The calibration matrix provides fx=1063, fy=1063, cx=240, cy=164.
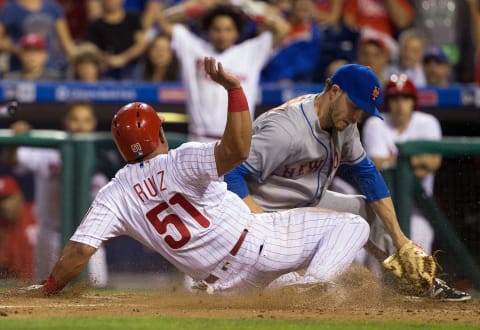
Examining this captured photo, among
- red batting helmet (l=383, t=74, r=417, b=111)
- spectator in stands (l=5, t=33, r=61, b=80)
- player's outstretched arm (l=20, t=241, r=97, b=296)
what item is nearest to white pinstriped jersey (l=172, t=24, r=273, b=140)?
red batting helmet (l=383, t=74, r=417, b=111)

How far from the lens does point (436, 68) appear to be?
9312 millimetres

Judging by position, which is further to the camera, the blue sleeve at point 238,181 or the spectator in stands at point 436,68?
the spectator in stands at point 436,68

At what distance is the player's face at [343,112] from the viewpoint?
18.8ft

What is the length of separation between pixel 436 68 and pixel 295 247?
4177 mm

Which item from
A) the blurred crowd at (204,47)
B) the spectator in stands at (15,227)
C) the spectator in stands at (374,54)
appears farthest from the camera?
the spectator in stands at (374,54)

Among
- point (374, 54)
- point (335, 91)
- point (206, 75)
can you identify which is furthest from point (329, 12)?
point (335, 91)

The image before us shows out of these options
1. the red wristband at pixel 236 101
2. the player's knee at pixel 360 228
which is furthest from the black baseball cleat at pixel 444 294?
the red wristband at pixel 236 101

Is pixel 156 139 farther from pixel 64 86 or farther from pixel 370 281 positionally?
pixel 64 86

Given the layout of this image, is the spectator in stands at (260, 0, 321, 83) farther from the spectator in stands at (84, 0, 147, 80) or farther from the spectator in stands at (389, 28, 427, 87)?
the spectator in stands at (84, 0, 147, 80)

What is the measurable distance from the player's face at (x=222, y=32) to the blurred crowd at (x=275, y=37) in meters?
0.25

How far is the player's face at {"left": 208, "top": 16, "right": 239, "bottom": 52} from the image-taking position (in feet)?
27.7

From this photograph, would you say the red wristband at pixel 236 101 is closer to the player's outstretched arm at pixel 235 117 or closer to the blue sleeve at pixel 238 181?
the player's outstretched arm at pixel 235 117

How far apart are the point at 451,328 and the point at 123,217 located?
5.71ft

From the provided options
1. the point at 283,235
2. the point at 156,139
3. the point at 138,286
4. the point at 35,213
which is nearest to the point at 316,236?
the point at 283,235
